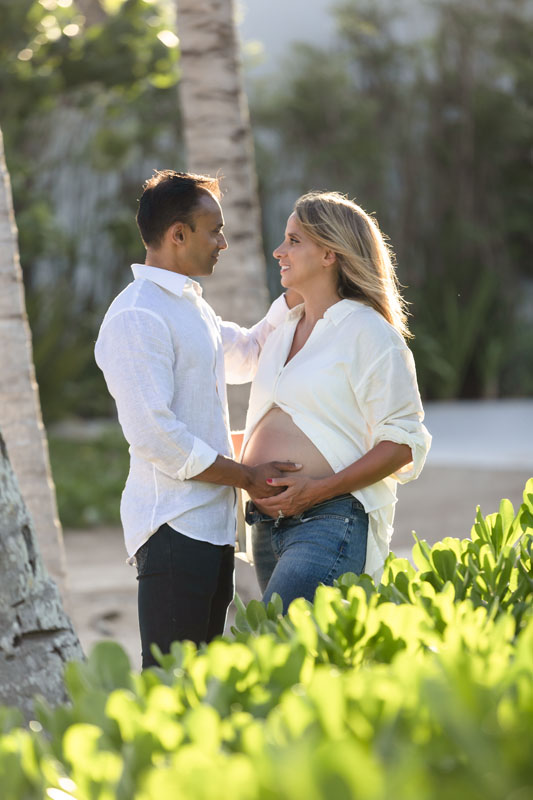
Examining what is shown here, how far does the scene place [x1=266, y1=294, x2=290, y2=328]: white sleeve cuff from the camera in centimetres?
344

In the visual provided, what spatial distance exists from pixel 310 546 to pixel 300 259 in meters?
0.82

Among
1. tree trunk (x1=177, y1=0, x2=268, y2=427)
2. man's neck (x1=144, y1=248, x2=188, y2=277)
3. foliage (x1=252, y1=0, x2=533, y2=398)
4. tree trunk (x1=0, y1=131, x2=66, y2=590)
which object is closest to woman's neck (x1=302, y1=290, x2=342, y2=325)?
man's neck (x1=144, y1=248, x2=188, y2=277)

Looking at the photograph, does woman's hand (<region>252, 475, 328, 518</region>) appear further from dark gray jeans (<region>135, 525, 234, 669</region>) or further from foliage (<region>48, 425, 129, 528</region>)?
foliage (<region>48, 425, 129, 528</region>)

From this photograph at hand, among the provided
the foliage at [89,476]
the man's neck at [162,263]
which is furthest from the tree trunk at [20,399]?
the foliage at [89,476]

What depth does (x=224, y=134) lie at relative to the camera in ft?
18.0

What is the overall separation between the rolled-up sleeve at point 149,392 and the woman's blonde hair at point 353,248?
1.85ft

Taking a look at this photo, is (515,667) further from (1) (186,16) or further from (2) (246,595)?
(1) (186,16)

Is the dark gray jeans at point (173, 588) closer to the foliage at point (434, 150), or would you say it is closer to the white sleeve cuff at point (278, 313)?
the white sleeve cuff at point (278, 313)

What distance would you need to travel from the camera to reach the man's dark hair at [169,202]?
2.96 meters

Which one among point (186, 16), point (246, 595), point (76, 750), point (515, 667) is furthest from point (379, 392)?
point (186, 16)

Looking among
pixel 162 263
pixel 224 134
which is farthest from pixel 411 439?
pixel 224 134

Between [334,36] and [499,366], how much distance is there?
5465mm

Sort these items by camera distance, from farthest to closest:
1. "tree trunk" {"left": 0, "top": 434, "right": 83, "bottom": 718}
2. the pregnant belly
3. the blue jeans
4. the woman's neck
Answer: the woman's neck → the pregnant belly → the blue jeans → "tree trunk" {"left": 0, "top": 434, "right": 83, "bottom": 718}

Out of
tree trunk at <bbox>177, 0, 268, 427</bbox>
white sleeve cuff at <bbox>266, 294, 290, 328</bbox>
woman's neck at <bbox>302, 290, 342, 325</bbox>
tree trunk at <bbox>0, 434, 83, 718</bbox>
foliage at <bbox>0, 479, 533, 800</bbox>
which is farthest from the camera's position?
tree trunk at <bbox>177, 0, 268, 427</bbox>
